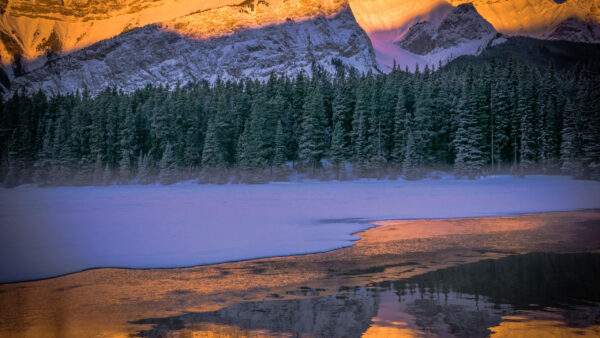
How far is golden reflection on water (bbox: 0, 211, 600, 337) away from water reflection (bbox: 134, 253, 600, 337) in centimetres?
14

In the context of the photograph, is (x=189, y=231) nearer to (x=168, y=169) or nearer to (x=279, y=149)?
(x=279, y=149)

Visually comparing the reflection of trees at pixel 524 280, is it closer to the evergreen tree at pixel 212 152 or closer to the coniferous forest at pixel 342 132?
the coniferous forest at pixel 342 132

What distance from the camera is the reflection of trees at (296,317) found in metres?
7.98

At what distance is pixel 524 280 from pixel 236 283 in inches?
248

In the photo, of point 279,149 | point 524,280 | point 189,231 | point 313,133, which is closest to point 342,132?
point 313,133

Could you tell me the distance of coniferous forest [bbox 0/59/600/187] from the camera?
71.1 m

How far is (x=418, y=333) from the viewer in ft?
25.4

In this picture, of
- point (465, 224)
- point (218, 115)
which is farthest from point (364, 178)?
point (465, 224)

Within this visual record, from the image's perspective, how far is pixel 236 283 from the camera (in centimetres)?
1119

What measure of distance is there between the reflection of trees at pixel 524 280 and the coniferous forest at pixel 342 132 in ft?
183

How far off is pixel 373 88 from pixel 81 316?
74514mm

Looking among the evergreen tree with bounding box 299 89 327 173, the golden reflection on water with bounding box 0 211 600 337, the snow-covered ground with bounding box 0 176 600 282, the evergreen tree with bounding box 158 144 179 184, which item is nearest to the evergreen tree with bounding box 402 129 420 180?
the evergreen tree with bounding box 299 89 327 173

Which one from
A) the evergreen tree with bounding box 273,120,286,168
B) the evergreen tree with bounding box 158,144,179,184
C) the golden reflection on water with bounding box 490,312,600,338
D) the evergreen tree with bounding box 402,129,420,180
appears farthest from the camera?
the evergreen tree with bounding box 273,120,286,168

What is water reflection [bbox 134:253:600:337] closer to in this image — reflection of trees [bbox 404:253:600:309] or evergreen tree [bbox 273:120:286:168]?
reflection of trees [bbox 404:253:600:309]
